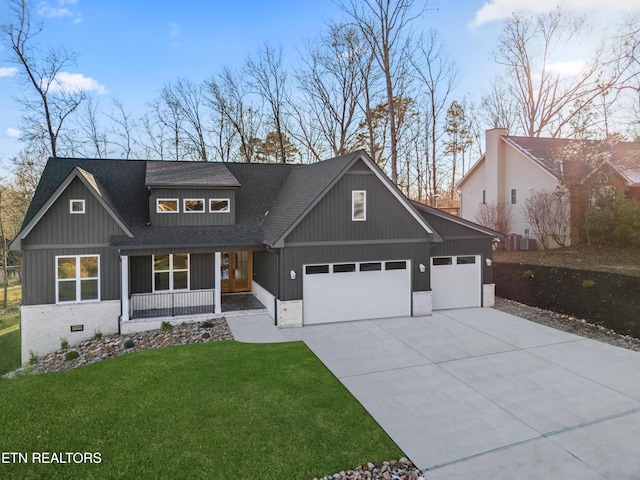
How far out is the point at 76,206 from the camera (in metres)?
13.1

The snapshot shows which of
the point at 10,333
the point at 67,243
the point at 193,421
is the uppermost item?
the point at 67,243

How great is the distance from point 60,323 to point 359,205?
33.5 ft

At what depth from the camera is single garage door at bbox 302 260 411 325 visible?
13.6 meters

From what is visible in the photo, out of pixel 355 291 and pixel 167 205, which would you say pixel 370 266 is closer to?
pixel 355 291

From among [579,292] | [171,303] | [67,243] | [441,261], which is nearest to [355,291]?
[441,261]

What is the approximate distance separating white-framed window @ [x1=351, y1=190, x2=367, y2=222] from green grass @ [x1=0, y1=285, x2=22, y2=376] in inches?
492

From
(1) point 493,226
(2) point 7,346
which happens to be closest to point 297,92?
(1) point 493,226

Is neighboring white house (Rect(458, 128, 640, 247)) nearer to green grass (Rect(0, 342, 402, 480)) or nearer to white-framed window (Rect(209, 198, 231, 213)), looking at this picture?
white-framed window (Rect(209, 198, 231, 213))

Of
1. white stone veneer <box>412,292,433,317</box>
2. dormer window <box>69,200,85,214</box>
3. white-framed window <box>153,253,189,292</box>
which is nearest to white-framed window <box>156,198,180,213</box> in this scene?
white-framed window <box>153,253,189,292</box>

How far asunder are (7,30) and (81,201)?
17132mm

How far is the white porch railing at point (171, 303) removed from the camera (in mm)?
13938

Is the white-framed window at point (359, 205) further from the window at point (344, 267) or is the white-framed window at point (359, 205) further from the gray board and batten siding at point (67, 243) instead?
the gray board and batten siding at point (67, 243)

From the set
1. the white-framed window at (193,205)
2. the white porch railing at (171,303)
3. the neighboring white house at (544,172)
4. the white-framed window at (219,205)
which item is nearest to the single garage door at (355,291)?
the white porch railing at (171,303)

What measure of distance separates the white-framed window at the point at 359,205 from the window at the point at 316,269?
6.22 feet
